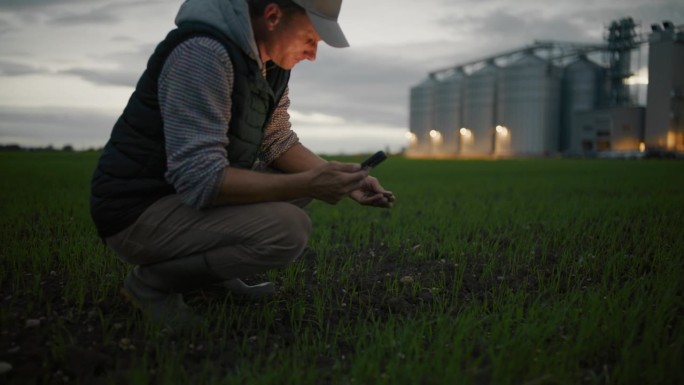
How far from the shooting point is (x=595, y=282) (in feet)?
9.86

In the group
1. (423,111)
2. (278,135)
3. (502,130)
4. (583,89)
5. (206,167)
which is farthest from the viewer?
(423,111)

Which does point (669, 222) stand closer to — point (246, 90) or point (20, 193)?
point (246, 90)

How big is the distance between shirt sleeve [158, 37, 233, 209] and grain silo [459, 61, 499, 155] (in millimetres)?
33189

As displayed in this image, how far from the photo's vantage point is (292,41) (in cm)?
206

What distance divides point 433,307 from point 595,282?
1129 mm

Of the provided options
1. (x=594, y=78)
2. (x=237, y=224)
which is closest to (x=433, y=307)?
(x=237, y=224)

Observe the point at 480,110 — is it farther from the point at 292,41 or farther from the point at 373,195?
the point at 292,41

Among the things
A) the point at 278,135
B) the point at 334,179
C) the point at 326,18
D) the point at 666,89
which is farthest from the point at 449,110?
the point at 334,179

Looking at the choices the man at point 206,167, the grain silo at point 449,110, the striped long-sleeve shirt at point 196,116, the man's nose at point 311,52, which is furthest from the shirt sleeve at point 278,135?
the grain silo at point 449,110

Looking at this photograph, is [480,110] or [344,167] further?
[480,110]

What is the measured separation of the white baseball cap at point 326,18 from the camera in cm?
195

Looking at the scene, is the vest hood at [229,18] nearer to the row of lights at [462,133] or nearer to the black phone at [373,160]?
the black phone at [373,160]

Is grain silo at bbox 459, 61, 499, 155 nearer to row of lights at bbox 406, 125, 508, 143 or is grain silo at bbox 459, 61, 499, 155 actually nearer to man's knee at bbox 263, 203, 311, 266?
row of lights at bbox 406, 125, 508, 143

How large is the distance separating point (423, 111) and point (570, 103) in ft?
37.7
